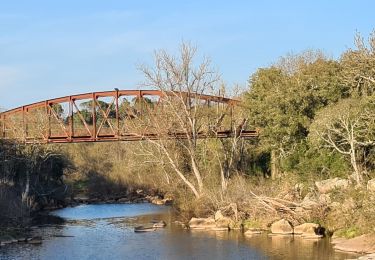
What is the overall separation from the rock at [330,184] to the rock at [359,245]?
5.54 m

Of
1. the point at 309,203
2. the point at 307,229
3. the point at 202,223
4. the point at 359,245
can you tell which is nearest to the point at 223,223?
the point at 202,223

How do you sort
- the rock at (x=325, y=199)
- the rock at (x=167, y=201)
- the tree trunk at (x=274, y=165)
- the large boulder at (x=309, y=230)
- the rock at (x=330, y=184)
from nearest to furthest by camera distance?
A: the large boulder at (x=309, y=230)
the rock at (x=325, y=199)
the rock at (x=330, y=184)
the tree trunk at (x=274, y=165)
the rock at (x=167, y=201)

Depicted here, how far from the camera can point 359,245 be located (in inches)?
1203

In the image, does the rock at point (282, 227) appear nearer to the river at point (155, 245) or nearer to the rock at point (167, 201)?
the river at point (155, 245)

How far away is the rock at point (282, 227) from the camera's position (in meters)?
36.8

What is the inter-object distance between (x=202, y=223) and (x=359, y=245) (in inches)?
560

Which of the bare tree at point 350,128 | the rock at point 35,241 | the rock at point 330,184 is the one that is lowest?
the rock at point 35,241

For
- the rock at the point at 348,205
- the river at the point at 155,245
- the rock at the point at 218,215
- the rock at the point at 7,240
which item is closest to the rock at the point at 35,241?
the river at the point at 155,245

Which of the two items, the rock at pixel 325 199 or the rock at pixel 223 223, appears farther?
the rock at pixel 223 223

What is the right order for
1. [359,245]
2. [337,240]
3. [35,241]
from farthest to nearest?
[35,241]
[337,240]
[359,245]

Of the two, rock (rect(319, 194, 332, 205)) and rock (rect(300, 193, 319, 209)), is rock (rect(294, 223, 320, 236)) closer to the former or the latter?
rock (rect(300, 193, 319, 209))

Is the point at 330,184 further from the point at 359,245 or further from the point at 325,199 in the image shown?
the point at 359,245

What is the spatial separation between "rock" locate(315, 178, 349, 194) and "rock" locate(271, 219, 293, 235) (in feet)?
11.3

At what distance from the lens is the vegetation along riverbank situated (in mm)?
36594
